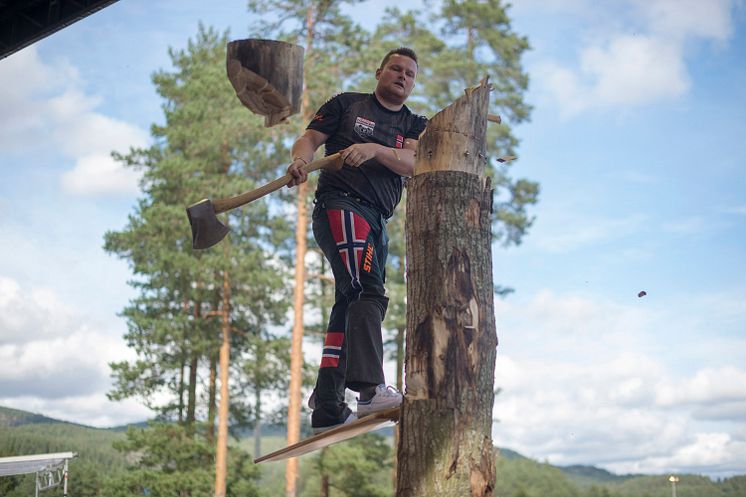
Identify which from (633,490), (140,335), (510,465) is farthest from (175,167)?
(633,490)

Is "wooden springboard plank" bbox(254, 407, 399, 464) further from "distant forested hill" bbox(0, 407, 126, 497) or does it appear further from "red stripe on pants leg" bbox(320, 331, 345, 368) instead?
"distant forested hill" bbox(0, 407, 126, 497)

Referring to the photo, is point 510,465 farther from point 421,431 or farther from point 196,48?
point 421,431

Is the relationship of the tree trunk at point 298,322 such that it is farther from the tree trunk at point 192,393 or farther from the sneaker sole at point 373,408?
the sneaker sole at point 373,408

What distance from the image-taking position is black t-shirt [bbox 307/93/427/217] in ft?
12.7

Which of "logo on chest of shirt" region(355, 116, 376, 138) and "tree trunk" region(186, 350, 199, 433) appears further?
"tree trunk" region(186, 350, 199, 433)

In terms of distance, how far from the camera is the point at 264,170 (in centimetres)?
1633

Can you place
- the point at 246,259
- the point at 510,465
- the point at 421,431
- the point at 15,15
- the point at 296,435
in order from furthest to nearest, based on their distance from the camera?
1. the point at 510,465
2. the point at 246,259
3. the point at 296,435
4. the point at 15,15
5. the point at 421,431

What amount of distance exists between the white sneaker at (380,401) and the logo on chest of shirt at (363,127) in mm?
1158

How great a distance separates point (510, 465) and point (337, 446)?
373 cm

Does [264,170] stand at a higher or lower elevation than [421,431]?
higher

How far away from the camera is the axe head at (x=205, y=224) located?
381cm

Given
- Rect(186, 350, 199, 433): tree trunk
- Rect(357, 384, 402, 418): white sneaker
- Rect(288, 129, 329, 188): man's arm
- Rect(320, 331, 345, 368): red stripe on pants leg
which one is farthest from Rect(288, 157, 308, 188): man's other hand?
Rect(186, 350, 199, 433): tree trunk

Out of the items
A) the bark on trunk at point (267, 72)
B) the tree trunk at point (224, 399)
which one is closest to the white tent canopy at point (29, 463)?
the tree trunk at point (224, 399)

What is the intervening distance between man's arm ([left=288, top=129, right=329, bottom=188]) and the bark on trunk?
56 cm
